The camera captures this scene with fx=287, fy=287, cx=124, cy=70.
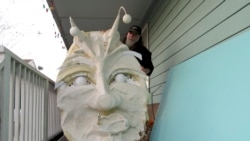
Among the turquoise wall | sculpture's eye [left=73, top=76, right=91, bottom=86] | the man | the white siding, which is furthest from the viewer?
the man

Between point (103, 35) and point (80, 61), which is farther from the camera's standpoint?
point (103, 35)

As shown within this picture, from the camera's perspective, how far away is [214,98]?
1854mm

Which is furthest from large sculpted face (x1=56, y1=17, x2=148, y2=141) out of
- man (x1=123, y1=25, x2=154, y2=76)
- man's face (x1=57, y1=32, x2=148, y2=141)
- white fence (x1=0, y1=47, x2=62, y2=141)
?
man (x1=123, y1=25, x2=154, y2=76)

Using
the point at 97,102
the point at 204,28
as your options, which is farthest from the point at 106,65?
the point at 204,28

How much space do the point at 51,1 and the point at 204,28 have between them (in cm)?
268

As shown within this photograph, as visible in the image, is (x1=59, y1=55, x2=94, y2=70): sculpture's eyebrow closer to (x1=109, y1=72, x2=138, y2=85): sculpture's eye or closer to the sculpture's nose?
(x1=109, y1=72, x2=138, y2=85): sculpture's eye

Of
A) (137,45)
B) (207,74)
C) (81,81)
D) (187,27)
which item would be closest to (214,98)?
(207,74)

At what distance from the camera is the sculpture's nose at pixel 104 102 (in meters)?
2.15

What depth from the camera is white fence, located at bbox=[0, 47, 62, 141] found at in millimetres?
1535

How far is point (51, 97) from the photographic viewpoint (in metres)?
3.23

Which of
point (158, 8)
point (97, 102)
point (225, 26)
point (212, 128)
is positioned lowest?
point (212, 128)

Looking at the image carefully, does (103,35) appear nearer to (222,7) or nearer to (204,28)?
(204,28)

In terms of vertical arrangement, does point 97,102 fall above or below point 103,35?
below

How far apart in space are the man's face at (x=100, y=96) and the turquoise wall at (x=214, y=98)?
355mm
